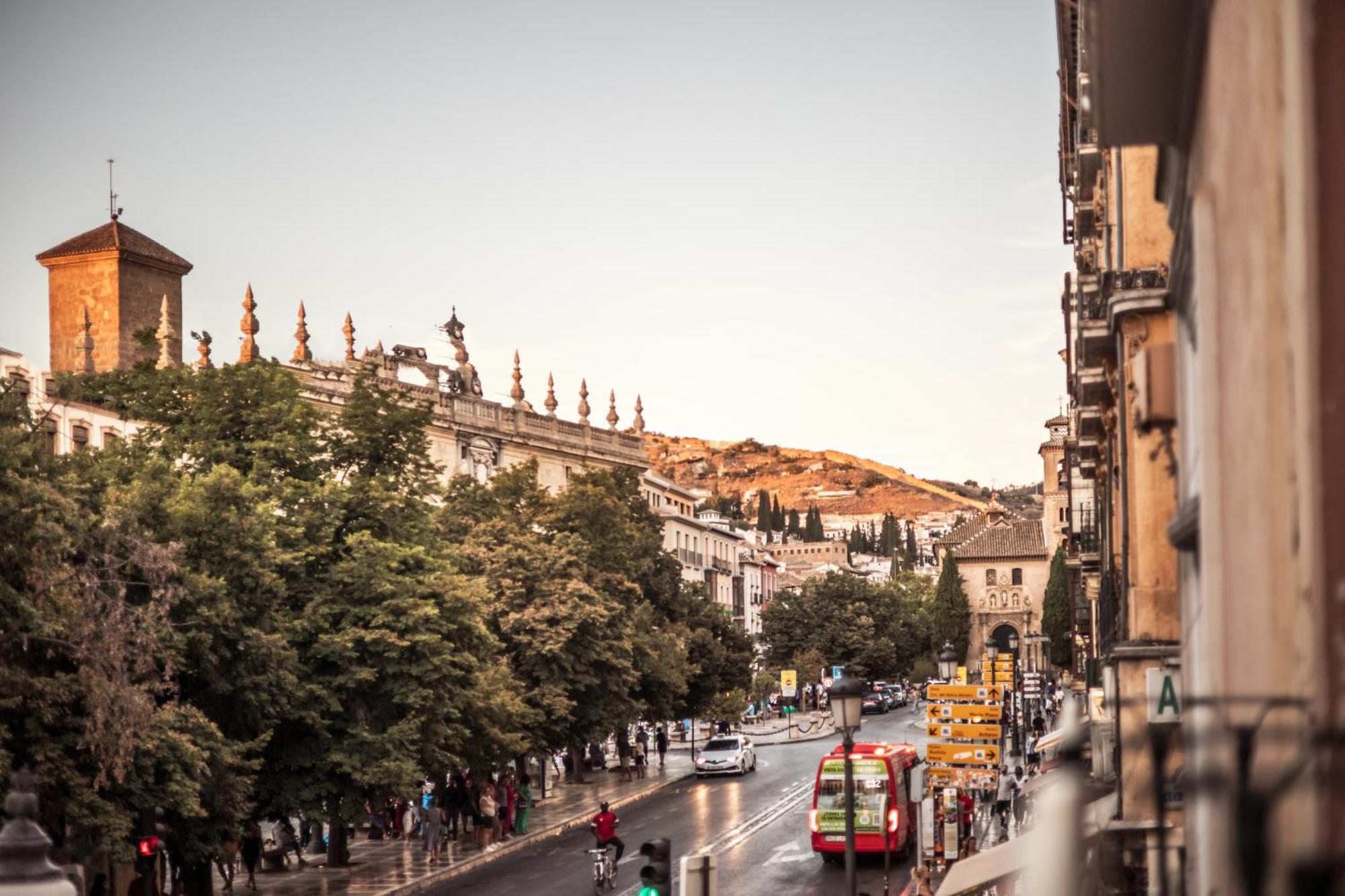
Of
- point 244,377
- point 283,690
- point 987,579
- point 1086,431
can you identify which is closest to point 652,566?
point 244,377

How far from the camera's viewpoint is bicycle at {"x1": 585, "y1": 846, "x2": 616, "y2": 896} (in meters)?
35.5

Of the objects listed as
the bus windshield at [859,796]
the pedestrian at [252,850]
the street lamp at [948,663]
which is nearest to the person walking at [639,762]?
the bus windshield at [859,796]

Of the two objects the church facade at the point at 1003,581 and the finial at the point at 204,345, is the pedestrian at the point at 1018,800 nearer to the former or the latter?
the finial at the point at 204,345

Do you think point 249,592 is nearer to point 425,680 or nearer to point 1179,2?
point 425,680

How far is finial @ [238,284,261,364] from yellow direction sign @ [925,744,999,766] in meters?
48.3

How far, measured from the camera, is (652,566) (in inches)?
2785

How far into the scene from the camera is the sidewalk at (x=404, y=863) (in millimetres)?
38094

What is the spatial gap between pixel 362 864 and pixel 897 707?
244 ft

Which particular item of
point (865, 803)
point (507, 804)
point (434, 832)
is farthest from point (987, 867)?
point (507, 804)

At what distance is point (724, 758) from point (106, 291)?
4316 centimetres

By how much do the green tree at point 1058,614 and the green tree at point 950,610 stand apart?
2889 centimetres

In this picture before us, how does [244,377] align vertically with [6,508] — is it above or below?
above

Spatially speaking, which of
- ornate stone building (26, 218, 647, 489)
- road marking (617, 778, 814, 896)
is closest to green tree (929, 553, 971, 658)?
ornate stone building (26, 218, 647, 489)

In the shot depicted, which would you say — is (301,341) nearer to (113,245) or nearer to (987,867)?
(113,245)
